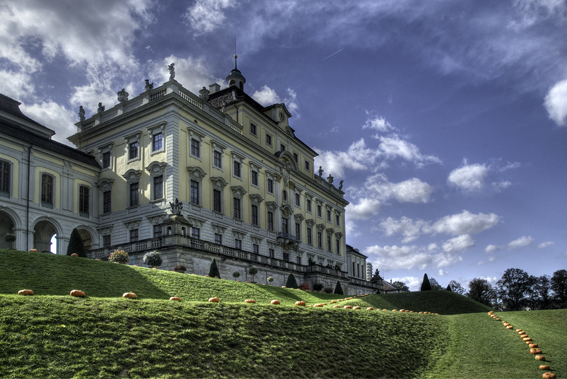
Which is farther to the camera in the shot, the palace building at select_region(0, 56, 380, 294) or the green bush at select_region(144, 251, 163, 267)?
the palace building at select_region(0, 56, 380, 294)

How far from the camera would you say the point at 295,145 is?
208ft

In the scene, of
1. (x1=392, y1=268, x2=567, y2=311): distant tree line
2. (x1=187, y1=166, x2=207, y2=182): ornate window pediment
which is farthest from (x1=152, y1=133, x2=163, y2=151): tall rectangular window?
(x1=392, y1=268, x2=567, y2=311): distant tree line

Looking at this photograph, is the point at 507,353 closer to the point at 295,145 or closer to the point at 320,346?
the point at 320,346

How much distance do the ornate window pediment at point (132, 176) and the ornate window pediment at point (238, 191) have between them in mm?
9378

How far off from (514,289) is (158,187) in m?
70.1

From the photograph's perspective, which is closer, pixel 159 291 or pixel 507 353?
pixel 507 353

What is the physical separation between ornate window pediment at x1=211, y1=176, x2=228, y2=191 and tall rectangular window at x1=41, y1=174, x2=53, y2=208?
13786 millimetres

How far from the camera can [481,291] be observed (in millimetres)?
85312

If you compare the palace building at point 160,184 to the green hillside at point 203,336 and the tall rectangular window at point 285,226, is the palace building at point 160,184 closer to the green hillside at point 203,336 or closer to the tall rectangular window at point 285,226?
the tall rectangular window at point 285,226

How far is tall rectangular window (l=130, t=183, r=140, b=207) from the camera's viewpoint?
1655 inches

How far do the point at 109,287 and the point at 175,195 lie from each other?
2194 centimetres

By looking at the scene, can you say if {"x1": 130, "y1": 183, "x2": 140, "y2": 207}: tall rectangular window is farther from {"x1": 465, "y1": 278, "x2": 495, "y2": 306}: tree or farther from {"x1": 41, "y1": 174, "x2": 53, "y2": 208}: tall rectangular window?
{"x1": 465, "y1": 278, "x2": 495, "y2": 306}: tree

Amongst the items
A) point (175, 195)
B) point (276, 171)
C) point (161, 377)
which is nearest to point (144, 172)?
point (175, 195)

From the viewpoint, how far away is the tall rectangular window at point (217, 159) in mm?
45344
